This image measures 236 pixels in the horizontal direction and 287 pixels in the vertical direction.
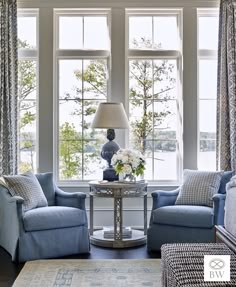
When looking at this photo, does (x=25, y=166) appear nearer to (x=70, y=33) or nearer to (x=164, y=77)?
(x=70, y=33)

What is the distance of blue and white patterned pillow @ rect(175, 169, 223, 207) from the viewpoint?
484 centimetres

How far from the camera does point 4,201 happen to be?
4656 millimetres

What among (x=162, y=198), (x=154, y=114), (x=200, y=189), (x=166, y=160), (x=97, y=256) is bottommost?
(x=97, y=256)

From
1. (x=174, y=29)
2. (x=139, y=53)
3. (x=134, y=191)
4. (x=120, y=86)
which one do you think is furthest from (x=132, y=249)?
(x=174, y=29)

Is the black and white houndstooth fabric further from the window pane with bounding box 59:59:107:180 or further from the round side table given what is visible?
the window pane with bounding box 59:59:107:180

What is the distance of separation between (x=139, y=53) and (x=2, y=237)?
2896 mm

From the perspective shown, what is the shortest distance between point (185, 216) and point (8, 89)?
266 cm

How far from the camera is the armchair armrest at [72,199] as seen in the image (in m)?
4.75

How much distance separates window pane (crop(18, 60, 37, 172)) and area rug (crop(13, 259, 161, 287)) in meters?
1.84

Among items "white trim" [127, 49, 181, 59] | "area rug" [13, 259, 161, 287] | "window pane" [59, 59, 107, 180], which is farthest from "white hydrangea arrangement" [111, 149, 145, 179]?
"white trim" [127, 49, 181, 59]

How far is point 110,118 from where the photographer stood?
16.5ft

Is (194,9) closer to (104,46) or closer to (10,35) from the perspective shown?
(104,46)

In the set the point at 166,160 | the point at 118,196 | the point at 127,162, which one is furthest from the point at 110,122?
the point at 166,160

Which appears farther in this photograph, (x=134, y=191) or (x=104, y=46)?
(x=104, y=46)
